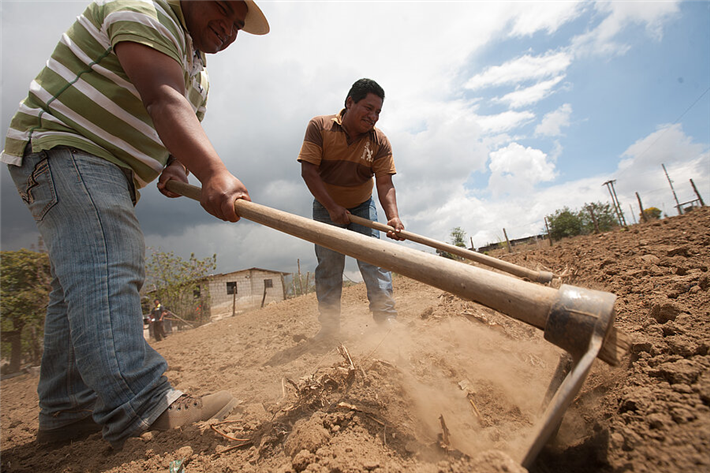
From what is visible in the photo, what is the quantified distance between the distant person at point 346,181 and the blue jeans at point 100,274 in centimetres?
167

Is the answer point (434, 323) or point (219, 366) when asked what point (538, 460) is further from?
point (219, 366)

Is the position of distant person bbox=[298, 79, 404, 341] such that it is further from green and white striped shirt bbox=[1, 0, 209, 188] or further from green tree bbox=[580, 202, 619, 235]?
green tree bbox=[580, 202, 619, 235]

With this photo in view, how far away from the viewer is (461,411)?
4.17ft

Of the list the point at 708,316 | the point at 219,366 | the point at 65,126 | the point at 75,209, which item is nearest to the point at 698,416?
the point at 708,316

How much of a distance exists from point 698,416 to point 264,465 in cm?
120

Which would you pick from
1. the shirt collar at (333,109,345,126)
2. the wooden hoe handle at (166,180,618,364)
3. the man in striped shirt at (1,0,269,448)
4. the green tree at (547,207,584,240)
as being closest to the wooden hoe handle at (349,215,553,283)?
the shirt collar at (333,109,345,126)

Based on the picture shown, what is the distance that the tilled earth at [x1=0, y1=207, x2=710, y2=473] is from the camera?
2.57 ft

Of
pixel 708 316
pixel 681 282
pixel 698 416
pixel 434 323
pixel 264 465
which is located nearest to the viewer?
pixel 698 416

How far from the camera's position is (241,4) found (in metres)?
1.75

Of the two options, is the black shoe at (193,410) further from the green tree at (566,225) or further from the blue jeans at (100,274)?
the green tree at (566,225)

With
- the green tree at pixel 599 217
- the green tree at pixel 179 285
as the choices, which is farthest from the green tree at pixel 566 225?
the green tree at pixel 179 285

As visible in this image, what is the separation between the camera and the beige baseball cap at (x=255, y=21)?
186cm

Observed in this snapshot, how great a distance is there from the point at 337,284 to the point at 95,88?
2.28 meters

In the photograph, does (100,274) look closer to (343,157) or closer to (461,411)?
(461,411)
